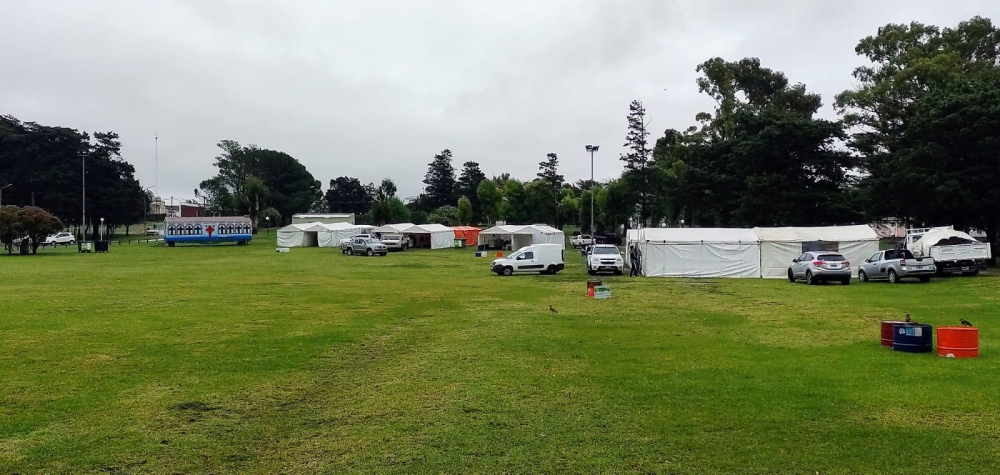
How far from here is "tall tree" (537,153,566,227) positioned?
94.6 m

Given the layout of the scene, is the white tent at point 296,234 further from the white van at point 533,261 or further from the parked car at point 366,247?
the white van at point 533,261

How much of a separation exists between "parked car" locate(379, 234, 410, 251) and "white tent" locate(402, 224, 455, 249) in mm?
1610

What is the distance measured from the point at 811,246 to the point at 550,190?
6393 cm

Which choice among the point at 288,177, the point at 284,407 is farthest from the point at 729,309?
the point at 288,177

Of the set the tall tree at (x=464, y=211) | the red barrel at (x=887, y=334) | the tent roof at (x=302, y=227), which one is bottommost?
the red barrel at (x=887, y=334)

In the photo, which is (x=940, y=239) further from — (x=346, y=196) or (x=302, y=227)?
(x=346, y=196)

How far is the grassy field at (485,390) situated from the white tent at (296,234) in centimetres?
4977

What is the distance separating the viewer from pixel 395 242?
203 ft

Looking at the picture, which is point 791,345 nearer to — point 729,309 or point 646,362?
point 646,362

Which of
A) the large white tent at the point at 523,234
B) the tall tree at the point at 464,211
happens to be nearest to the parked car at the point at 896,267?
the large white tent at the point at 523,234

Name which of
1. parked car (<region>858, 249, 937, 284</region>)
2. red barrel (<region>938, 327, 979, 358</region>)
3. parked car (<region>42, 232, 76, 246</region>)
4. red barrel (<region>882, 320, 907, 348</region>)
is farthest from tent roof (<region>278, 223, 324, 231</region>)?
red barrel (<region>938, 327, 979, 358</region>)

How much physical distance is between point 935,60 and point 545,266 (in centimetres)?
3148

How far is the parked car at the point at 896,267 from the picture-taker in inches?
1096

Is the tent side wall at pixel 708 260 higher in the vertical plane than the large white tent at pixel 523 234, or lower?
lower
